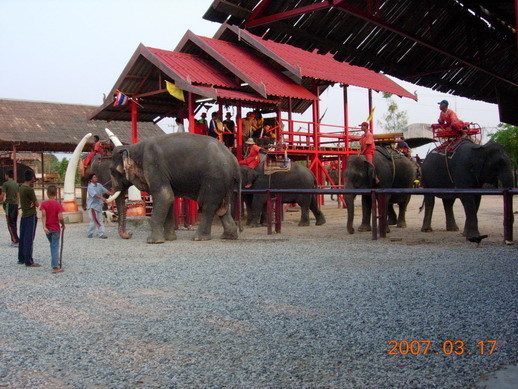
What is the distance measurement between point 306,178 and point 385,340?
414 inches

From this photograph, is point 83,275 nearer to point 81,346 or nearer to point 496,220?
point 81,346

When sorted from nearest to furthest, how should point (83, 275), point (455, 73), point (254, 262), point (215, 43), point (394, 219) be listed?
point (455, 73) → point (83, 275) → point (254, 262) → point (394, 219) → point (215, 43)

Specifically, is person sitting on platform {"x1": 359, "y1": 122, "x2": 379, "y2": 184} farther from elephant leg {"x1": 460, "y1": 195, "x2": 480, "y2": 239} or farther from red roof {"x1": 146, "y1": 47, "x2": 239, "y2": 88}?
red roof {"x1": 146, "y1": 47, "x2": 239, "y2": 88}

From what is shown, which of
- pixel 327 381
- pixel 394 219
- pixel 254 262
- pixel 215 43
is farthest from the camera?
pixel 215 43

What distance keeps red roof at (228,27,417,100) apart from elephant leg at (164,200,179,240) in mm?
6235

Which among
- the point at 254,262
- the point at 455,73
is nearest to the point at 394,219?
the point at 254,262

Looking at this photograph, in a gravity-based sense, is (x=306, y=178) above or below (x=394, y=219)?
above

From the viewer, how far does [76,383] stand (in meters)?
3.83

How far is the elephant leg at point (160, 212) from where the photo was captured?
37.7 ft

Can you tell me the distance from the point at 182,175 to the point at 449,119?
524 centimetres

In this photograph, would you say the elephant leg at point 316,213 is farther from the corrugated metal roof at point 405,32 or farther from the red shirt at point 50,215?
the corrugated metal roof at point 405,32

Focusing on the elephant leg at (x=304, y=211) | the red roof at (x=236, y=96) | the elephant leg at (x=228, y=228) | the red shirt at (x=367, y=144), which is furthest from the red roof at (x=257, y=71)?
the elephant leg at (x=228, y=228)

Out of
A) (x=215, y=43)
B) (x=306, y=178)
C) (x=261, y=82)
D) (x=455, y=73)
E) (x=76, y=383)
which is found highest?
(x=215, y=43)

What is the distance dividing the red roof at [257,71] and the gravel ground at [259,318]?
7.15 m
